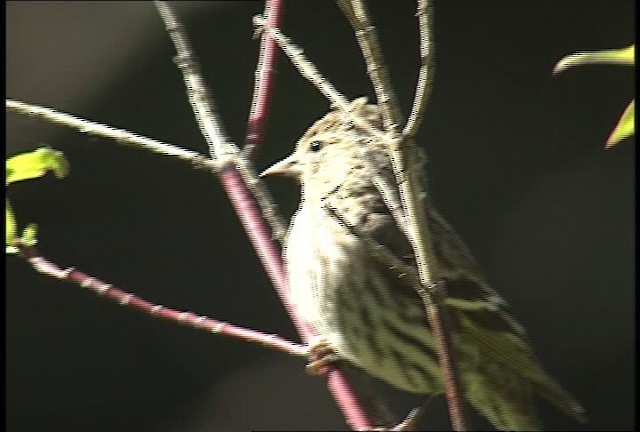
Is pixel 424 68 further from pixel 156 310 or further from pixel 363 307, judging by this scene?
→ pixel 363 307

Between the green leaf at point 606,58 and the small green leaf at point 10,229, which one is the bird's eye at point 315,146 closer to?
the small green leaf at point 10,229

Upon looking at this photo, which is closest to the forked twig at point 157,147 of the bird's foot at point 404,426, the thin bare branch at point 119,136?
the thin bare branch at point 119,136

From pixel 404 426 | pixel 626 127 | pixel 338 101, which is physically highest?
pixel 338 101

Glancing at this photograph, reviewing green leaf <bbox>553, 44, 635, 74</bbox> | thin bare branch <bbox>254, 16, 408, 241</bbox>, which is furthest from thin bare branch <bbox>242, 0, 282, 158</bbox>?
green leaf <bbox>553, 44, 635, 74</bbox>

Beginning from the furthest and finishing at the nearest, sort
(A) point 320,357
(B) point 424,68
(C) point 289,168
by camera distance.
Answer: (C) point 289,168 → (A) point 320,357 → (B) point 424,68

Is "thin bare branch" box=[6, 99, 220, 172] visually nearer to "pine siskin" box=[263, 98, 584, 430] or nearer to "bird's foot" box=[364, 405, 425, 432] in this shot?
"bird's foot" box=[364, 405, 425, 432]

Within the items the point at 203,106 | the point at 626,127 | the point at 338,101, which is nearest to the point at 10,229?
the point at 203,106
